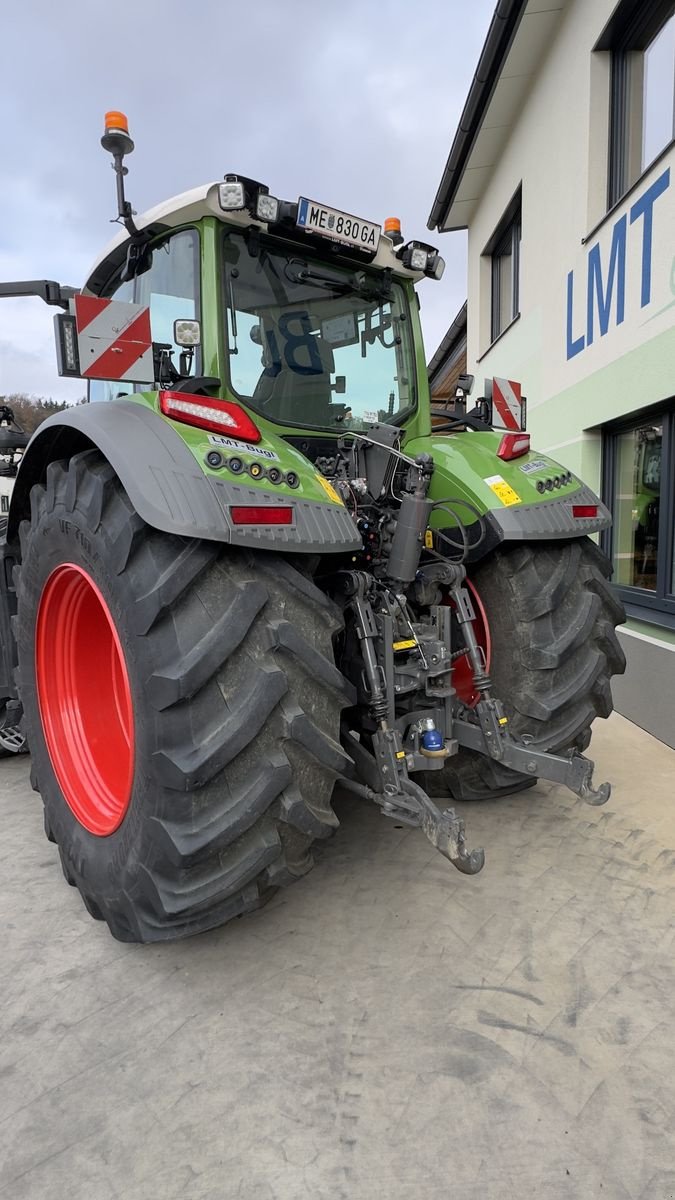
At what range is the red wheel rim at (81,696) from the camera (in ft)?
7.79

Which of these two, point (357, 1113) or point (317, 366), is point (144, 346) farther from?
Answer: point (357, 1113)

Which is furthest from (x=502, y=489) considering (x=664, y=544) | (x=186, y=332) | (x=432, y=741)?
(x=664, y=544)

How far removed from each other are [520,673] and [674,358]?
2248 millimetres

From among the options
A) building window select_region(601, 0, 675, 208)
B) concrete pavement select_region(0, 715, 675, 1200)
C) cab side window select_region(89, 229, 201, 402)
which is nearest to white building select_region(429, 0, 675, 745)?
building window select_region(601, 0, 675, 208)

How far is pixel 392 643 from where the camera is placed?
2.19 m

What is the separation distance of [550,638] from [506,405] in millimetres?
1288

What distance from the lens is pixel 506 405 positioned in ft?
10.6

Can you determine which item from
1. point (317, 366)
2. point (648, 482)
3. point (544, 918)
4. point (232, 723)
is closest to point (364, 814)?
point (544, 918)

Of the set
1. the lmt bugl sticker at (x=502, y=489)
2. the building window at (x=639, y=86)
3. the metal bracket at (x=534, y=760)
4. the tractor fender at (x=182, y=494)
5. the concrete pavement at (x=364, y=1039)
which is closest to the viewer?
the concrete pavement at (x=364, y=1039)

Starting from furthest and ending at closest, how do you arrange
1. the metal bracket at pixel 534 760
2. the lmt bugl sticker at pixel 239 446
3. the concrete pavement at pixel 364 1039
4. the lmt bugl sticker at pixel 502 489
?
the lmt bugl sticker at pixel 502 489
the metal bracket at pixel 534 760
the lmt bugl sticker at pixel 239 446
the concrete pavement at pixel 364 1039

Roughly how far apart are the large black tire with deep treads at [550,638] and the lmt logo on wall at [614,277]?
2.34 meters

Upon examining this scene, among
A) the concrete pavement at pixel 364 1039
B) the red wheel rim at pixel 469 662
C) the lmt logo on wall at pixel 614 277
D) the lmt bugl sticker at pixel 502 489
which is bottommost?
the concrete pavement at pixel 364 1039

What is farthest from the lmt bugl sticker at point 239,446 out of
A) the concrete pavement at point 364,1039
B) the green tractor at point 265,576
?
the concrete pavement at point 364,1039

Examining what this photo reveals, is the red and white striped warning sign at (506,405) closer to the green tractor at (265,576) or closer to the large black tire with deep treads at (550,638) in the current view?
the green tractor at (265,576)
